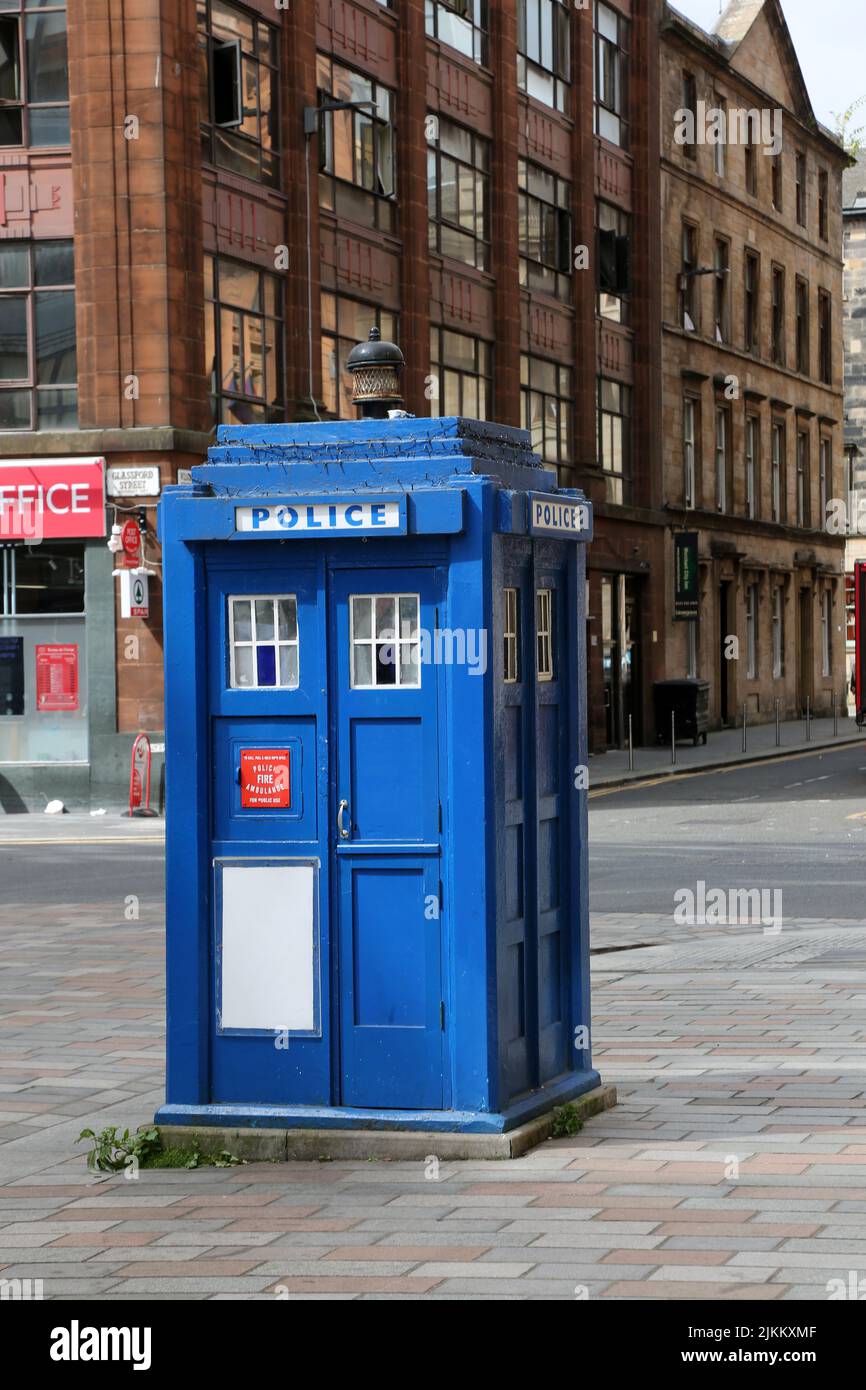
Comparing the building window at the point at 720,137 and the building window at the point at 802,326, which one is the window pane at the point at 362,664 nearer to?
the building window at the point at 720,137

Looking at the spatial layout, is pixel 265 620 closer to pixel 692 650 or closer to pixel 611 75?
pixel 611 75

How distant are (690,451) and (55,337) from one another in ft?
75.6

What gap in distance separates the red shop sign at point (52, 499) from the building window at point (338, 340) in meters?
5.04

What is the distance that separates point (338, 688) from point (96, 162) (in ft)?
72.1

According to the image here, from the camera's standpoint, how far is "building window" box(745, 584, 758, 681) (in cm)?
5281

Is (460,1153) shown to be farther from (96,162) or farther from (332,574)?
(96,162)

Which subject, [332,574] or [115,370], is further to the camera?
[115,370]

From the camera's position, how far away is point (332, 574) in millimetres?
7285

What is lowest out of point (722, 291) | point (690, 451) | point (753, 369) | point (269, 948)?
point (269, 948)

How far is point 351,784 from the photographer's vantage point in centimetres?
727

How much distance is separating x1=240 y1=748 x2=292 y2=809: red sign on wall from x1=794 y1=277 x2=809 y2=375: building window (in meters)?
52.8

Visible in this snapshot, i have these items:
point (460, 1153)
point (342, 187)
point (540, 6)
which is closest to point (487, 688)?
point (460, 1153)

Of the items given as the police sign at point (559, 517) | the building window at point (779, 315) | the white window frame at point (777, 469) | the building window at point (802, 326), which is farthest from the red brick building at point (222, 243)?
the police sign at point (559, 517)

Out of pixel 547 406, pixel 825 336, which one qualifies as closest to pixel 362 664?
pixel 547 406
